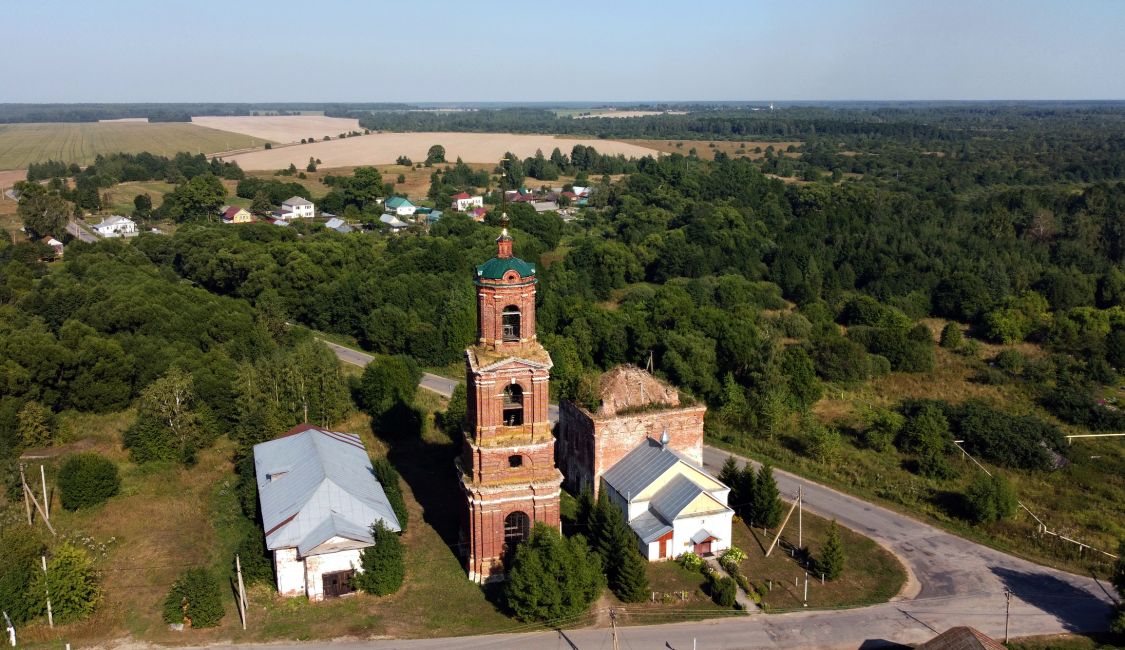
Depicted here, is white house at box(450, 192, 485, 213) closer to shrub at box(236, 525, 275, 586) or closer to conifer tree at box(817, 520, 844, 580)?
shrub at box(236, 525, 275, 586)

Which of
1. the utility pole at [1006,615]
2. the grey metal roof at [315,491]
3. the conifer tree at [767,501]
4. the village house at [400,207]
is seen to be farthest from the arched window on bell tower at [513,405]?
the village house at [400,207]

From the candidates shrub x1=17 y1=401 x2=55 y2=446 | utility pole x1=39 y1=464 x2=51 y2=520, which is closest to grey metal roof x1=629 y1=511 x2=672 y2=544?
utility pole x1=39 y1=464 x2=51 y2=520

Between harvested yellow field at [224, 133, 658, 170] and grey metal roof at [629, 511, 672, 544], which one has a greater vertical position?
harvested yellow field at [224, 133, 658, 170]

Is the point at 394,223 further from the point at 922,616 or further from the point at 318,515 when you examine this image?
the point at 922,616

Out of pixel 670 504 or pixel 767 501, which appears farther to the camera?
pixel 767 501

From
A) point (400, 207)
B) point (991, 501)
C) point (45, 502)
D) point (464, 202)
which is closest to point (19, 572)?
point (45, 502)

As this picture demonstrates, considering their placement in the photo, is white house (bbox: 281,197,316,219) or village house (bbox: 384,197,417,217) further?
village house (bbox: 384,197,417,217)
